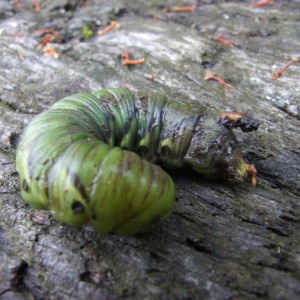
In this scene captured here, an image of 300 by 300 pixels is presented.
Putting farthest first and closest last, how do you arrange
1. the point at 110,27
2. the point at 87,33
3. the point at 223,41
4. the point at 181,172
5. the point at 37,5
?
the point at 37,5 → the point at 110,27 → the point at 87,33 → the point at 223,41 → the point at 181,172

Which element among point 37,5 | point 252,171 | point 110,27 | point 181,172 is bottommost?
point 181,172

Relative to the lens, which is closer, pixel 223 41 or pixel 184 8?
pixel 223 41

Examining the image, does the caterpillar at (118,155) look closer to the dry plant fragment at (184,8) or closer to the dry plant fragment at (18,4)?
the dry plant fragment at (184,8)

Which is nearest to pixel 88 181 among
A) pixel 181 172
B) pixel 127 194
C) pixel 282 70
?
pixel 127 194

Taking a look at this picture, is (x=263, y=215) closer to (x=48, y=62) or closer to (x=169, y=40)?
(x=169, y=40)

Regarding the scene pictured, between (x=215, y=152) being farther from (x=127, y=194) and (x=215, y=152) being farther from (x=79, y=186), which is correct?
(x=79, y=186)

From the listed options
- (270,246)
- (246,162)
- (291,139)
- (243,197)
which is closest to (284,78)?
(291,139)

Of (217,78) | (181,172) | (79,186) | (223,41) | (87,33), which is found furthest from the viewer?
(87,33)

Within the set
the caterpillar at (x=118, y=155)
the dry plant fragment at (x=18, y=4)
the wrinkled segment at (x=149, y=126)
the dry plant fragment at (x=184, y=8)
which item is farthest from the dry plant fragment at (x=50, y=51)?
the dry plant fragment at (x=184, y=8)

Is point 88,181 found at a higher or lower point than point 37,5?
lower
